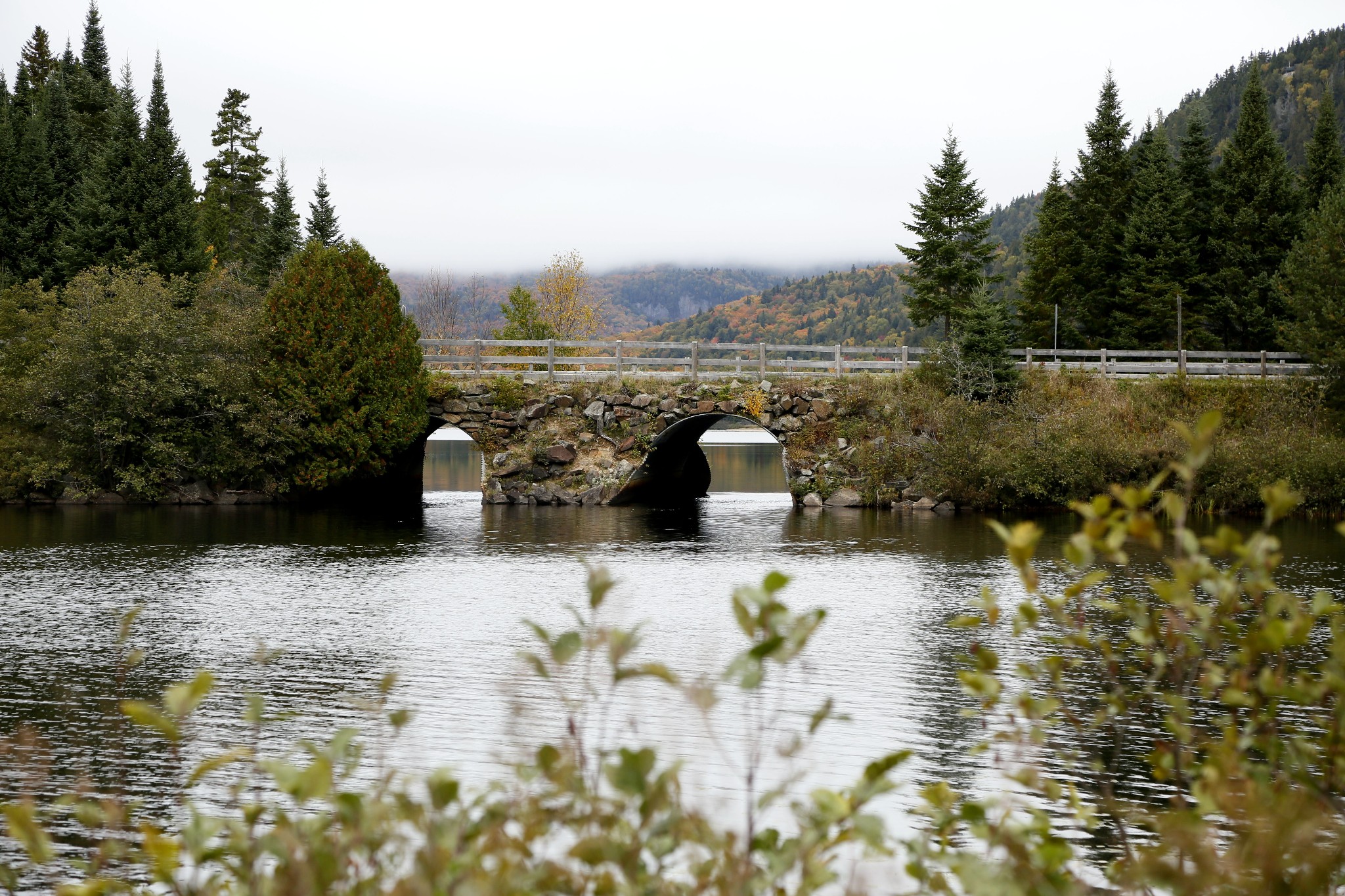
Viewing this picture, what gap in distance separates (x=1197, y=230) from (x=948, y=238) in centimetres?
1075

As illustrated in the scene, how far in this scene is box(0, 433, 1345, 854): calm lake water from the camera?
32.6 ft

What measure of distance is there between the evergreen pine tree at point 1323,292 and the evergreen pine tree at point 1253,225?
729 centimetres

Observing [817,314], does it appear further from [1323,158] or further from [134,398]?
[134,398]

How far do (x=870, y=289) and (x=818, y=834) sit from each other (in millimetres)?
125421

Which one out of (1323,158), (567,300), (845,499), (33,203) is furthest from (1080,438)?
(33,203)

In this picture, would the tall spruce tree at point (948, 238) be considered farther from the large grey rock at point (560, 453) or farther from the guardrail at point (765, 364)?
the large grey rock at point (560, 453)

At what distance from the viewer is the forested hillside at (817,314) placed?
111m

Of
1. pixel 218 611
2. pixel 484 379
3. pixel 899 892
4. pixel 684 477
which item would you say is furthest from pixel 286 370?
pixel 899 892

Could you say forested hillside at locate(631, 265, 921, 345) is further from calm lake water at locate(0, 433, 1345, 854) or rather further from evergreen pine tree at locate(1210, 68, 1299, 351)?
calm lake water at locate(0, 433, 1345, 854)

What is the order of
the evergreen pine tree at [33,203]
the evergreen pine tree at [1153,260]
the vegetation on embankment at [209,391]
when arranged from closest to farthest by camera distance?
1. the vegetation on embankment at [209,391]
2. the evergreen pine tree at [1153,260]
3. the evergreen pine tree at [33,203]

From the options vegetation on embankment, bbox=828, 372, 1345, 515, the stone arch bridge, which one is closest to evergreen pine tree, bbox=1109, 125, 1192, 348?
vegetation on embankment, bbox=828, 372, 1345, 515

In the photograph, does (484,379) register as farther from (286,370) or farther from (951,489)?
(951,489)

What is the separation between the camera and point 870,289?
12550 cm

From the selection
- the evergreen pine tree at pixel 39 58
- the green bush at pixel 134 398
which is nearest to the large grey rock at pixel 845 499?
the green bush at pixel 134 398
